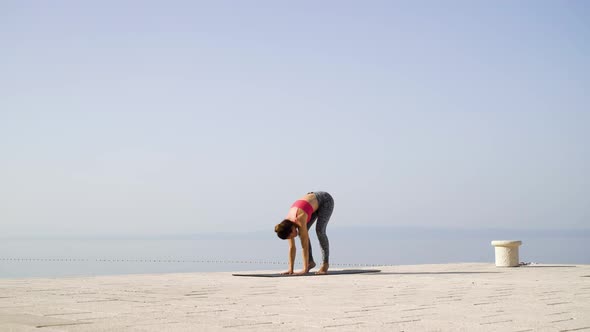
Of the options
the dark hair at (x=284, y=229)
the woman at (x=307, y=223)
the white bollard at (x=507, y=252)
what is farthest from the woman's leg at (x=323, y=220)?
the white bollard at (x=507, y=252)

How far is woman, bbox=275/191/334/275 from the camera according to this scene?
40.1 ft

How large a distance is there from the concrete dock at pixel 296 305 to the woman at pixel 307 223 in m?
1.71

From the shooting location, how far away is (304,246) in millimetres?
12570

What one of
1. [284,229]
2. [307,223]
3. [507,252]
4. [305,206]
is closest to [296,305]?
[284,229]

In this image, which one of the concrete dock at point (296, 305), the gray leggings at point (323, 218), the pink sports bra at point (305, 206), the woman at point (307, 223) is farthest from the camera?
the gray leggings at point (323, 218)

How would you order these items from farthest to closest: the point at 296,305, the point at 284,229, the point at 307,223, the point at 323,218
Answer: the point at 323,218, the point at 307,223, the point at 284,229, the point at 296,305

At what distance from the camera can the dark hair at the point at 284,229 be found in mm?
12078

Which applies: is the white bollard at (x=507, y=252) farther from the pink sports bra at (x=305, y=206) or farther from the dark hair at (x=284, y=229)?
the dark hair at (x=284, y=229)

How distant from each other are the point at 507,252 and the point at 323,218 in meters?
4.07

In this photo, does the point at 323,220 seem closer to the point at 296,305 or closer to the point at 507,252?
the point at 507,252

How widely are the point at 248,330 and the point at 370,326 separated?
83cm

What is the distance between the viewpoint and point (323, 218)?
13.1 m

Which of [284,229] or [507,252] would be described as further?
[507,252]

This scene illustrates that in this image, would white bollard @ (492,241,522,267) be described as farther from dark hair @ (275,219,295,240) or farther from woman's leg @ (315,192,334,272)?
dark hair @ (275,219,295,240)
